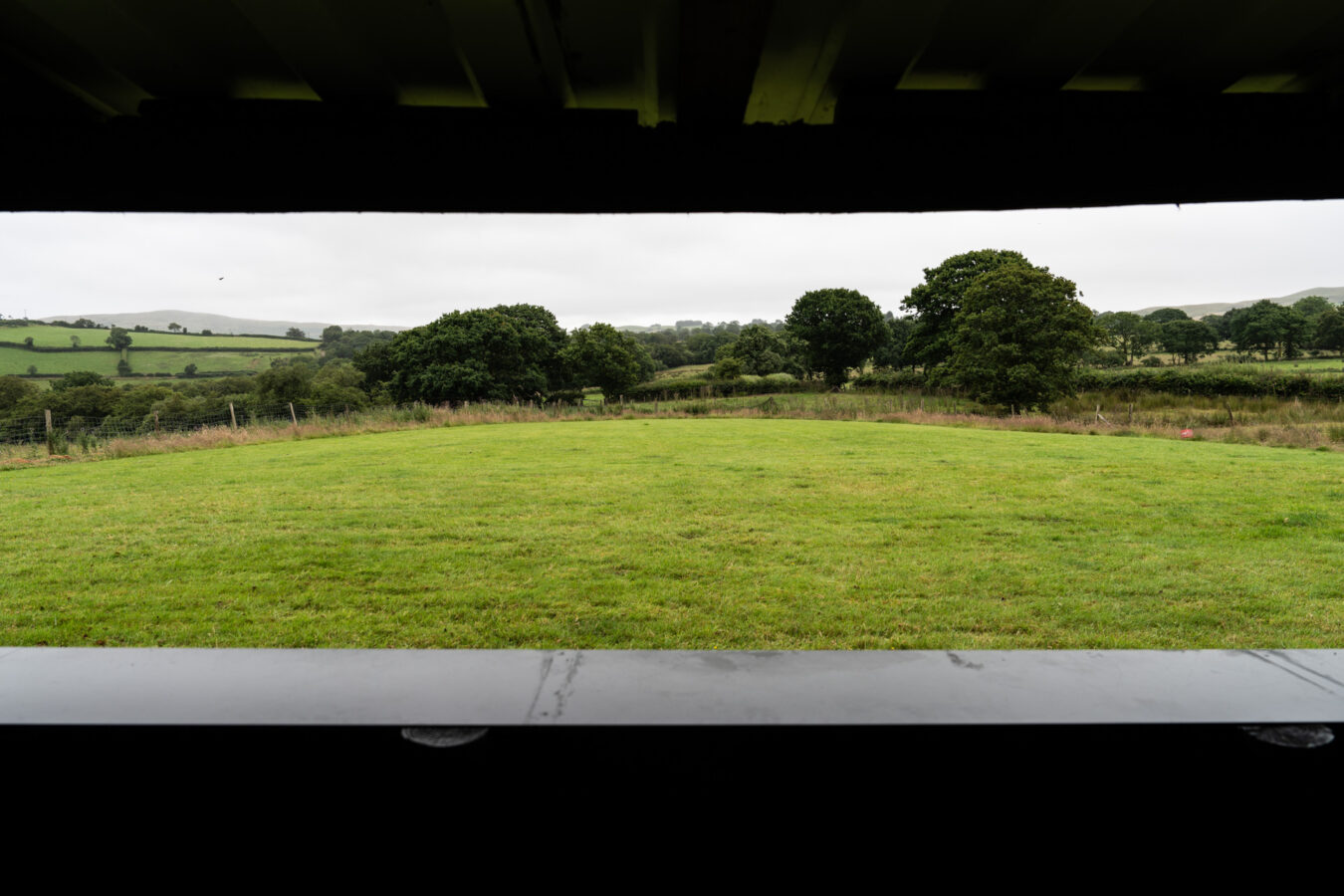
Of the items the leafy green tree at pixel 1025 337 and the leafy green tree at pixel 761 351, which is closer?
the leafy green tree at pixel 1025 337

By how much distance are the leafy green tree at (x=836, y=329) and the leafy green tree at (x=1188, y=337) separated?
16.8 metres

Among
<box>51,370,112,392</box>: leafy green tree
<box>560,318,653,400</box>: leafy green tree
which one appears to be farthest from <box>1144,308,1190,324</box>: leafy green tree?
<box>51,370,112,392</box>: leafy green tree

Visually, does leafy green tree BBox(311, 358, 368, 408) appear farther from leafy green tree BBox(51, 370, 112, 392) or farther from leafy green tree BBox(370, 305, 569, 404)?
leafy green tree BBox(51, 370, 112, 392)

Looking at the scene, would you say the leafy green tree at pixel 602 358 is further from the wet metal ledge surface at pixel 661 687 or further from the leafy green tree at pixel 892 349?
the wet metal ledge surface at pixel 661 687

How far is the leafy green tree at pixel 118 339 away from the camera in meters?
33.1

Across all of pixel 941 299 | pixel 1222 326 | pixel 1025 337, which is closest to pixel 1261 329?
pixel 1222 326

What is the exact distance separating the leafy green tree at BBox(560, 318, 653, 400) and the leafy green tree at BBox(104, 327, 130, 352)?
2411 centimetres

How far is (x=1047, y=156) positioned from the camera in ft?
5.28

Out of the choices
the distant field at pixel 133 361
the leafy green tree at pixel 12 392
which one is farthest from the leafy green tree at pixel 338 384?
the leafy green tree at pixel 12 392

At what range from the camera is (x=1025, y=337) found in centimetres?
2266

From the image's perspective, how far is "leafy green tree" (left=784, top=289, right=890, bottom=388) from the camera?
39531mm

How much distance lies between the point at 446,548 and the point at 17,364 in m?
38.6

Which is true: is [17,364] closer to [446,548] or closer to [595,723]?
[446,548]
